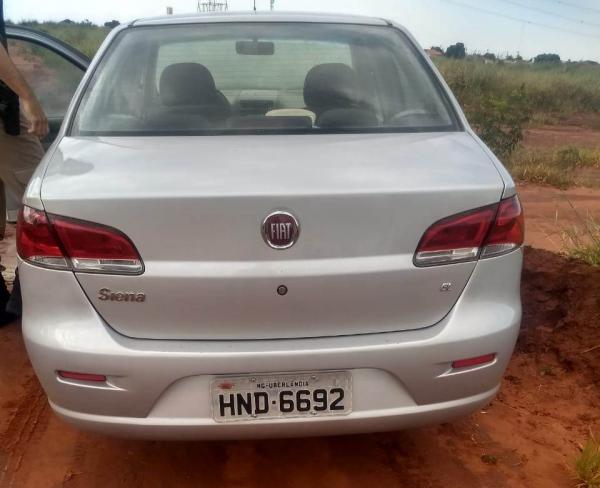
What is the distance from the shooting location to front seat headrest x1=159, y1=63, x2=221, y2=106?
2912 millimetres

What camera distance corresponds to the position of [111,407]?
2199 millimetres

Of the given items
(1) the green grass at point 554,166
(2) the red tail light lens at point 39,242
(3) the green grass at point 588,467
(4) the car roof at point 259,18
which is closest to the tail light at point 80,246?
(2) the red tail light lens at point 39,242

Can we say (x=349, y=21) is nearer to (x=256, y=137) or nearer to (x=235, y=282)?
(x=256, y=137)

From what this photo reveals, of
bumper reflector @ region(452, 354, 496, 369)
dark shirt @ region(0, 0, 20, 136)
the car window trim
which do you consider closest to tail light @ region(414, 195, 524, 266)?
bumper reflector @ region(452, 354, 496, 369)

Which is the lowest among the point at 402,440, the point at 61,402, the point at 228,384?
the point at 402,440

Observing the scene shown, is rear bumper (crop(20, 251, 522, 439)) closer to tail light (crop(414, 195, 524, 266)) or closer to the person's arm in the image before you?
tail light (crop(414, 195, 524, 266))

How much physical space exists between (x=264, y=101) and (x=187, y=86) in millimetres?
541

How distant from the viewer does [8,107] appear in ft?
12.9

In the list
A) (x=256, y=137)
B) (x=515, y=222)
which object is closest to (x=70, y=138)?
(x=256, y=137)

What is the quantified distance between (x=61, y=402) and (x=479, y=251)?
4.61 feet

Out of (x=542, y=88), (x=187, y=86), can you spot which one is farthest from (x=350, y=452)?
(x=542, y=88)

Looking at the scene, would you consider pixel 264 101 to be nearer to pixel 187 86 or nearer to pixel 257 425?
pixel 187 86

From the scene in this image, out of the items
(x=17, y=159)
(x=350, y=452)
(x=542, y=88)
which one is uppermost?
(x=17, y=159)

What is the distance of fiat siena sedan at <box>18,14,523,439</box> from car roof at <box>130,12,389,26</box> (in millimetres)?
1104
